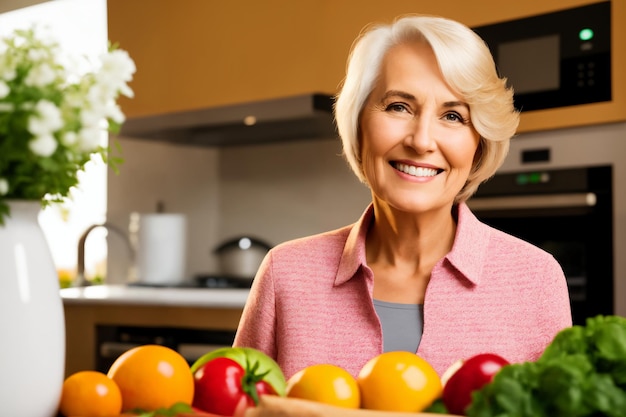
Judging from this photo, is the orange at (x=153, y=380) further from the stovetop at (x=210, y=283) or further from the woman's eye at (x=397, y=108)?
the stovetop at (x=210, y=283)

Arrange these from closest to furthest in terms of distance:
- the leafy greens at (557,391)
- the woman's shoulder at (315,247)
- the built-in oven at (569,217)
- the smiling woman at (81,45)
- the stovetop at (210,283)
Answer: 1. the leafy greens at (557,391)
2. the woman's shoulder at (315,247)
3. the built-in oven at (569,217)
4. the stovetop at (210,283)
5. the smiling woman at (81,45)

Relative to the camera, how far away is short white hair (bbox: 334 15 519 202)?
1.34m

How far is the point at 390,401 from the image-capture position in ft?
2.57

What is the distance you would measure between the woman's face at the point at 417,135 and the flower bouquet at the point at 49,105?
65cm

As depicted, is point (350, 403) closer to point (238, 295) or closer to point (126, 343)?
point (238, 295)

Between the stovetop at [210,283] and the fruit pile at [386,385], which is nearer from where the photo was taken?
the fruit pile at [386,385]

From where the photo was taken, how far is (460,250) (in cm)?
140

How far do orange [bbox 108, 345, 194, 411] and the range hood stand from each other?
6.92ft

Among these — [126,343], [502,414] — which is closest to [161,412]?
[502,414]

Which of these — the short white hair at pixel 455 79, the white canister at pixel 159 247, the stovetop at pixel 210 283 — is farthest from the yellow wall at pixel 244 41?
the short white hair at pixel 455 79

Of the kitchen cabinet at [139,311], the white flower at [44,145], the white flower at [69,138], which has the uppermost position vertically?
the white flower at [69,138]

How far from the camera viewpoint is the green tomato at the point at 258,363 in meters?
0.88

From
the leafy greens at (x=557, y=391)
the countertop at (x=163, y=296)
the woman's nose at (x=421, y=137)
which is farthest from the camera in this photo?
the countertop at (x=163, y=296)

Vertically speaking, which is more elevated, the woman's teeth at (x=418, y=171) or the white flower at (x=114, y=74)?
the white flower at (x=114, y=74)
